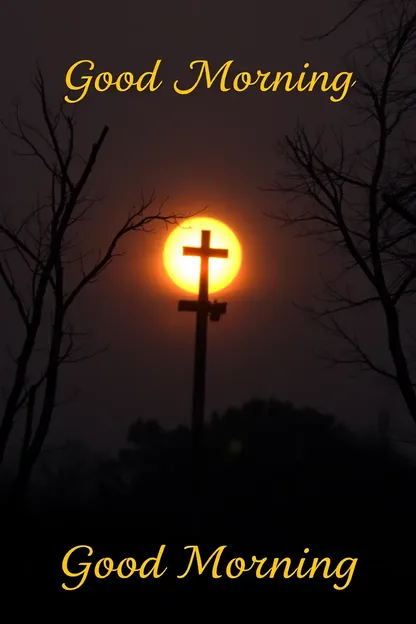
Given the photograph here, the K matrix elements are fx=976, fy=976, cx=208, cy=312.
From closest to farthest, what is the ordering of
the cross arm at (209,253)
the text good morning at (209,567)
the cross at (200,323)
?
the text good morning at (209,567), the cross at (200,323), the cross arm at (209,253)

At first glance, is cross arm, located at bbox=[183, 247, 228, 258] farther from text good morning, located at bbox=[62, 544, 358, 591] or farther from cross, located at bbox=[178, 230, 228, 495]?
text good morning, located at bbox=[62, 544, 358, 591]

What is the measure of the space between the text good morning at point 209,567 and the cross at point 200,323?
5.39 ft

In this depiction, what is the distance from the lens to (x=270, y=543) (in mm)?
14055

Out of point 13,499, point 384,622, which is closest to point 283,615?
point 384,622

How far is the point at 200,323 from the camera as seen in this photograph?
1505cm

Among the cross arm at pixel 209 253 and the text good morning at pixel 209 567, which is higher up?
the cross arm at pixel 209 253

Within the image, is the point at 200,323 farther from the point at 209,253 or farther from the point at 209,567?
the point at 209,567

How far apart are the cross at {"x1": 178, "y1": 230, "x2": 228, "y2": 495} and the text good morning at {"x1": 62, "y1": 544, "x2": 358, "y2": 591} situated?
164 centimetres

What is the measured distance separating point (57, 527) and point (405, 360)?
643cm

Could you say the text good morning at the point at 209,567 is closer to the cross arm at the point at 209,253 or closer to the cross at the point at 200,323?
the cross at the point at 200,323

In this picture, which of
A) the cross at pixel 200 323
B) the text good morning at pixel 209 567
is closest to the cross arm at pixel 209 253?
the cross at pixel 200 323

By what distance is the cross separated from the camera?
1441 centimetres

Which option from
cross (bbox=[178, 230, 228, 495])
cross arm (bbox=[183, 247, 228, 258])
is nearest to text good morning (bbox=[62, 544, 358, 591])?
cross (bbox=[178, 230, 228, 495])

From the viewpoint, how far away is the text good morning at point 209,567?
1182 centimetres
